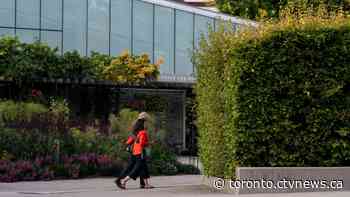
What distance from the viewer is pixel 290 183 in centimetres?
1680

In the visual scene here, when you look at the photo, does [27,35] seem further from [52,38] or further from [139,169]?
[139,169]

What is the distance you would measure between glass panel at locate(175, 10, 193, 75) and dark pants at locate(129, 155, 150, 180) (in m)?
16.2

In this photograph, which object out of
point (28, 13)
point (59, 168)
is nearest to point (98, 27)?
point (28, 13)

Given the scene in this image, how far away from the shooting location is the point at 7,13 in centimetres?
3222

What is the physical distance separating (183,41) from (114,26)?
3203mm

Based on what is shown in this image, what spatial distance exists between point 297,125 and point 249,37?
84.0 inches

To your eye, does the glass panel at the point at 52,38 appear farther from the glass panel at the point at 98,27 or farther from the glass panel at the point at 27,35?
the glass panel at the point at 98,27

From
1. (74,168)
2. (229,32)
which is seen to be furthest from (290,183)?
(74,168)

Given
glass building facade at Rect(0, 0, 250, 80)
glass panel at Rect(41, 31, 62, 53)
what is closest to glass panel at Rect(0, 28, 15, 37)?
glass building facade at Rect(0, 0, 250, 80)

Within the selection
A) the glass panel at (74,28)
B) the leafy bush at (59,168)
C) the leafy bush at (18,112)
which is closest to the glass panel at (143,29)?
the glass panel at (74,28)

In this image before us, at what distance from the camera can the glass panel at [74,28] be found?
33.1 meters

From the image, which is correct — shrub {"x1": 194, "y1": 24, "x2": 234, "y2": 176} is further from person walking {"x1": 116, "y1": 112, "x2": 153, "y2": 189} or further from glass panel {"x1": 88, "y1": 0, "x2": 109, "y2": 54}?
glass panel {"x1": 88, "y1": 0, "x2": 109, "y2": 54}

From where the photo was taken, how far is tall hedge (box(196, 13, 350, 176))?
16.9 metres

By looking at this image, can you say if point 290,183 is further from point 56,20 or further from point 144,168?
point 56,20
